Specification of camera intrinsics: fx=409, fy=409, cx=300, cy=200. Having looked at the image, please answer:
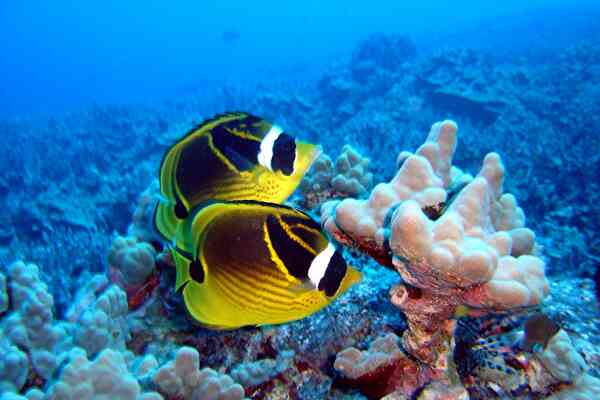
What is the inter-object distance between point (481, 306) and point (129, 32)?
429 feet

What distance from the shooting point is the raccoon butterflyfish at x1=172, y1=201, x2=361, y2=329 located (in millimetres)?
1375

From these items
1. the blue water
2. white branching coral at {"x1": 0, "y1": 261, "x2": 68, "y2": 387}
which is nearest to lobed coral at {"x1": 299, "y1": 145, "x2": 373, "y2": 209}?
white branching coral at {"x1": 0, "y1": 261, "x2": 68, "y2": 387}

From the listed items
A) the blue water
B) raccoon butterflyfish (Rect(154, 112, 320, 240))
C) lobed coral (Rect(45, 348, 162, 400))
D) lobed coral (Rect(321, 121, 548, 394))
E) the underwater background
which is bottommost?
the blue water

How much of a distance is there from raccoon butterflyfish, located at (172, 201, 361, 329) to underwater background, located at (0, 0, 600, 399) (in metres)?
0.29

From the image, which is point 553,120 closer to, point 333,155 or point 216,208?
point 333,155

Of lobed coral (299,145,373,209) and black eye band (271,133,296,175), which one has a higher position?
black eye band (271,133,296,175)

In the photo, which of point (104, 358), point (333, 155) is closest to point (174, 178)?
point (104, 358)

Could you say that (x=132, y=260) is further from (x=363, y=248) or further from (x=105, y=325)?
(x=363, y=248)

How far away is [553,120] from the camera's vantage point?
35.0ft

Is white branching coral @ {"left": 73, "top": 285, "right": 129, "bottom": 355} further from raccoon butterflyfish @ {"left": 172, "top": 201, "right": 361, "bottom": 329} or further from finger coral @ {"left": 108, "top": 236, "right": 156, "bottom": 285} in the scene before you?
raccoon butterflyfish @ {"left": 172, "top": 201, "right": 361, "bottom": 329}

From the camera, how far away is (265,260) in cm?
139

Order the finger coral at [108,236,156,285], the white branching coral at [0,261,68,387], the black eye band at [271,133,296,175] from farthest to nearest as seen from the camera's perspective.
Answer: the finger coral at [108,236,156,285], the white branching coral at [0,261,68,387], the black eye band at [271,133,296,175]

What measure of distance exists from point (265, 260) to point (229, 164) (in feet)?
1.50

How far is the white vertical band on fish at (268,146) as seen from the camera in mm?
1584
